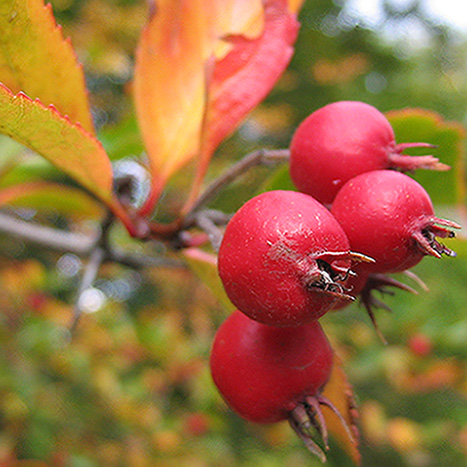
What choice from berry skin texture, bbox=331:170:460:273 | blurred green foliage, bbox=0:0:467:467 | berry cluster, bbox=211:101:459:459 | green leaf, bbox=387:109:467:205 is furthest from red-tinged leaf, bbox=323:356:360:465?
blurred green foliage, bbox=0:0:467:467

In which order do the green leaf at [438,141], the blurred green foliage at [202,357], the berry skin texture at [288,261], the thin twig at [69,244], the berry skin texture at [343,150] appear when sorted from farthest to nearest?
the blurred green foliage at [202,357] → the thin twig at [69,244] → the green leaf at [438,141] → the berry skin texture at [343,150] → the berry skin texture at [288,261]

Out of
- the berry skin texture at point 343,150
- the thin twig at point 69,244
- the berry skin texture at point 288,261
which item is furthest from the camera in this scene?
the thin twig at point 69,244

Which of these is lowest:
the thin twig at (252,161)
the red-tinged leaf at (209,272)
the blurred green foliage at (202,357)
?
the blurred green foliage at (202,357)

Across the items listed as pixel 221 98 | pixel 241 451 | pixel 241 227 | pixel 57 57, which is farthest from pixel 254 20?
pixel 241 451

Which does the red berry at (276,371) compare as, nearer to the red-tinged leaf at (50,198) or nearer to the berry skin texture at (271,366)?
the berry skin texture at (271,366)

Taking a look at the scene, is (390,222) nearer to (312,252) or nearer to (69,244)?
(312,252)

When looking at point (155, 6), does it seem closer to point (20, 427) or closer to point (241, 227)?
point (241, 227)

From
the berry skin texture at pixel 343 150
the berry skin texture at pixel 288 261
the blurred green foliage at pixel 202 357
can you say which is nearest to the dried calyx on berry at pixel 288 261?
the berry skin texture at pixel 288 261
